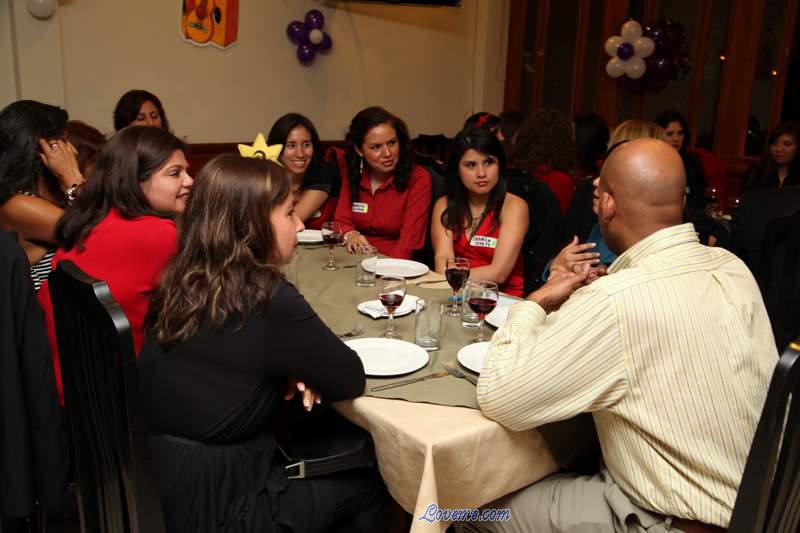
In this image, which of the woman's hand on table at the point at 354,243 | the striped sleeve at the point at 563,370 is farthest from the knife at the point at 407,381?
the woman's hand on table at the point at 354,243

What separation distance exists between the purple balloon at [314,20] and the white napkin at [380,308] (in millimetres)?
4723

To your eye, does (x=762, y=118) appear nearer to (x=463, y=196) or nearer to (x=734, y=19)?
(x=734, y=19)

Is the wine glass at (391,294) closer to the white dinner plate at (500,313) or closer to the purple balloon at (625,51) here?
the white dinner plate at (500,313)

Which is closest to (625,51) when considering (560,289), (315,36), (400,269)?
(315,36)

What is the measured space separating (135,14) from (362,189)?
2910mm

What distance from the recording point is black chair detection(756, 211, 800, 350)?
242cm

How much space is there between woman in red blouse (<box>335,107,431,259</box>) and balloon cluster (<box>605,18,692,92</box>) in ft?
11.9

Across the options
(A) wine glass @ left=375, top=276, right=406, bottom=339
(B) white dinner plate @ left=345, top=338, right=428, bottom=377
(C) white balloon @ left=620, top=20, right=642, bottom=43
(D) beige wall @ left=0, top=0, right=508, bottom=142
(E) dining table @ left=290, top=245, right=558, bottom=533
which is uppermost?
A: (C) white balloon @ left=620, top=20, right=642, bottom=43

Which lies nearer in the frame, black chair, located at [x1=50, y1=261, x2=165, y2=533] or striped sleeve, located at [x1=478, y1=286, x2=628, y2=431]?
black chair, located at [x1=50, y1=261, x2=165, y2=533]

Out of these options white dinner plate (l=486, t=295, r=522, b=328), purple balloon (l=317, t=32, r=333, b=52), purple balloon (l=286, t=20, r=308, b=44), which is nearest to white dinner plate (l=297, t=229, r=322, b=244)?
white dinner plate (l=486, t=295, r=522, b=328)

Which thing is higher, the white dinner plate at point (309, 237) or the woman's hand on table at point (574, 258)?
the woman's hand on table at point (574, 258)

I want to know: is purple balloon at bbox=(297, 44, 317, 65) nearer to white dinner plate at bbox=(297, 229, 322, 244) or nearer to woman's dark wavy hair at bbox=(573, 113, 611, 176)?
woman's dark wavy hair at bbox=(573, 113, 611, 176)

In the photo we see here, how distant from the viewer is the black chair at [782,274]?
7.95ft

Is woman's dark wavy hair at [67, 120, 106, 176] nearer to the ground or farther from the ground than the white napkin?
farther from the ground
